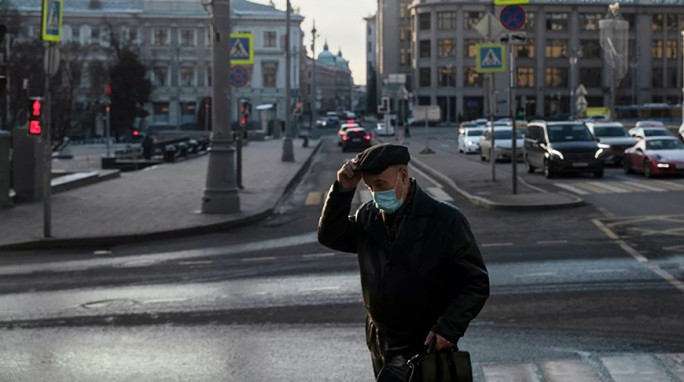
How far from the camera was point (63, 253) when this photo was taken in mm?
15430

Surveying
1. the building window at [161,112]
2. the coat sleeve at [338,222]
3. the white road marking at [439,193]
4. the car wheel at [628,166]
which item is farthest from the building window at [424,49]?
the coat sleeve at [338,222]

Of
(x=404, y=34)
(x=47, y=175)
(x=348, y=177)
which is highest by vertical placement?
(x=404, y=34)

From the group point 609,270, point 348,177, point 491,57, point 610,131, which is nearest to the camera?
point 348,177

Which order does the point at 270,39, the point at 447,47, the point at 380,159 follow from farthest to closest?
the point at 447,47 < the point at 270,39 < the point at 380,159

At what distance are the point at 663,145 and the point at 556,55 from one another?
3441 inches

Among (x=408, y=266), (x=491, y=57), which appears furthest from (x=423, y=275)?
(x=491, y=57)

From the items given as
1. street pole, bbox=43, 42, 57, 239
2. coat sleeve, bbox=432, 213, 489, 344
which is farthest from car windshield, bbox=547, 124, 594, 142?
coat sleeve, bbox=432, 213, 489, 344

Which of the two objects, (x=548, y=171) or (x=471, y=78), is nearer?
(x=548, y=171)

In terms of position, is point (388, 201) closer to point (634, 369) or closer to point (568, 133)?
point (634, 369)

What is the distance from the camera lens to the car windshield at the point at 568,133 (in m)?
30.9

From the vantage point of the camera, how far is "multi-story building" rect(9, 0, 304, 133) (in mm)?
100938

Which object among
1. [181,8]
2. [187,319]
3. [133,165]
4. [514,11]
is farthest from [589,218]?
[181,8]

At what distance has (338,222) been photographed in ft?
15.1

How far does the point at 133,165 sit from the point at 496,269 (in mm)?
31143
